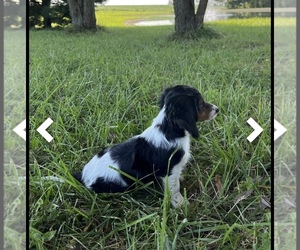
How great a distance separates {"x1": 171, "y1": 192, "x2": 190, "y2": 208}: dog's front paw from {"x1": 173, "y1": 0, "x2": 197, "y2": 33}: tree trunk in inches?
19.6

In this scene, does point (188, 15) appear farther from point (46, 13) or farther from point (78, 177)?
point (78, 177)

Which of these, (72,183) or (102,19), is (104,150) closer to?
(72,183)

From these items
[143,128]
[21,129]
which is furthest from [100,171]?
[21,129]

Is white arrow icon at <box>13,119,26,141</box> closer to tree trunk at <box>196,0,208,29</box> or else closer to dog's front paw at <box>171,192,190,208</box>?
dog's front paw at <box>171,192,190,208</box>

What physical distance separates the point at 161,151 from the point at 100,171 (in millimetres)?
194

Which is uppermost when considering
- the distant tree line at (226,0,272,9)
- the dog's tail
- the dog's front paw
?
the distant tree line at (226,0,272,9)

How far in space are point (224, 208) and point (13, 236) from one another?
654mm

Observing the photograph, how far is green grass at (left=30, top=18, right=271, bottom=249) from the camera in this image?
1444 millimetres

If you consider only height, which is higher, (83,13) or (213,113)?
(83,13)

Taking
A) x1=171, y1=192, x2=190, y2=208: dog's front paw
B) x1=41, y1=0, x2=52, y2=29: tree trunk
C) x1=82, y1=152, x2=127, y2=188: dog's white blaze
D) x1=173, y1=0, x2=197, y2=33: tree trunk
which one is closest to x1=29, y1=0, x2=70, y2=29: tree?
x1=41, y1=0, x2=52, y2=29: tree trunk

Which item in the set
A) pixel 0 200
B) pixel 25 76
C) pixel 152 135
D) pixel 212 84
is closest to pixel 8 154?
pixel 0 200

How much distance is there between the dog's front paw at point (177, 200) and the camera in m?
1.45

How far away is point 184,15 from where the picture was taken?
58.6 inches

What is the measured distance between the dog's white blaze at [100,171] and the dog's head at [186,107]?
222mm
